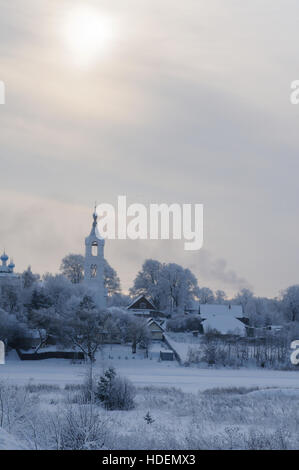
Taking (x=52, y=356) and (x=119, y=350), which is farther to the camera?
(x=119, y=350)

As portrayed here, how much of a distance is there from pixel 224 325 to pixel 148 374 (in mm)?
32617

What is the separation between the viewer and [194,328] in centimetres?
7925

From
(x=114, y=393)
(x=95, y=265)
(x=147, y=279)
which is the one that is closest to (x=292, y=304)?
(x=147, y=279)

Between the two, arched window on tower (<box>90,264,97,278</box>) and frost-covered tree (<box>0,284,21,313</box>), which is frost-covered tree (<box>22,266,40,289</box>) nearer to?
arched window on tower (<box>90,264,97,278</box>)

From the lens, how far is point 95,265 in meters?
77.3

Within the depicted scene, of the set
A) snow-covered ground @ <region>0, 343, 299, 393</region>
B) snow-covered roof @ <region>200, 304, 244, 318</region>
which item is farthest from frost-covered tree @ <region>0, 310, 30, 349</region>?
snow-covered roof @ <region>200, 304, 244, 318</region>

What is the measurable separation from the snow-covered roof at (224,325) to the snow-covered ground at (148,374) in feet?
65.9

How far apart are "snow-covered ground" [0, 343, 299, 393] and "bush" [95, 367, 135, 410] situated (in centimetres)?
672

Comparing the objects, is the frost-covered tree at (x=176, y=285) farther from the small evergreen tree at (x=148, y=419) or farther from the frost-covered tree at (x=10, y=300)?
the small evergreen tree at (x=148, y=419)

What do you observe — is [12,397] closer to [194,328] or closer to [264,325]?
[194,328]

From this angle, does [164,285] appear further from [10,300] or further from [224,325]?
[10,300]

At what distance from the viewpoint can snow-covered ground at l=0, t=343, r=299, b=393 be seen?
1439 inches
